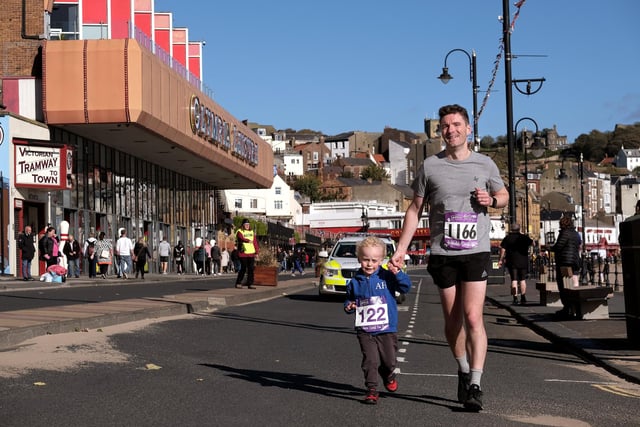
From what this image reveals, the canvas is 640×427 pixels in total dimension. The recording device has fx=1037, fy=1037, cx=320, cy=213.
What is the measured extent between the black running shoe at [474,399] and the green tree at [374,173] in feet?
600

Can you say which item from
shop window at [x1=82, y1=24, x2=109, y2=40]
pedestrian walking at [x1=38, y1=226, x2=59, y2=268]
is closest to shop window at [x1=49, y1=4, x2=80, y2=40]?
shop window at [x1=82, y1=24, x2=109, y2=40]

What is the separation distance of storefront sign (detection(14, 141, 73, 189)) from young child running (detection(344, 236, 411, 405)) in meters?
31.7

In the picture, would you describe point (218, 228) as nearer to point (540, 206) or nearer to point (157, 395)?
point (157, 395)

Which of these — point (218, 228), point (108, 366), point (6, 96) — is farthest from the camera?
point (218, 228)

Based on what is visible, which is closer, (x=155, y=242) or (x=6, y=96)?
(x=6, y=96)

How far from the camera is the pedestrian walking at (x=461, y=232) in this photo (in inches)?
296

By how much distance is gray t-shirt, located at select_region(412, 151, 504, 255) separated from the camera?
7523 mm

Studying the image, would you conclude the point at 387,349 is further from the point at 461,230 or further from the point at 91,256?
the point at 91,256

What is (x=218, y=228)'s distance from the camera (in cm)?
8031

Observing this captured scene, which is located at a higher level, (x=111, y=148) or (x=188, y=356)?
(x=111, y=148)

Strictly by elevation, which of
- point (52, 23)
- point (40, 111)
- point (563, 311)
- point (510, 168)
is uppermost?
point (52, 23)

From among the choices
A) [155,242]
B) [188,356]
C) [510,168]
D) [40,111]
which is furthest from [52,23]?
[188,356]

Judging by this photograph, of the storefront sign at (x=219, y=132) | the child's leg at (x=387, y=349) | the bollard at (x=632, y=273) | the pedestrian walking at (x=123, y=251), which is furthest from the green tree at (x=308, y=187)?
the child's leg at (x=387, y=349)

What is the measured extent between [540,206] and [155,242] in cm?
15004
